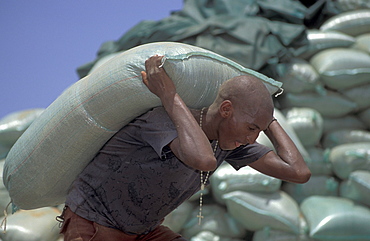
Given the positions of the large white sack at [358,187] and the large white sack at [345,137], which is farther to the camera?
the large white sack at [345,137]

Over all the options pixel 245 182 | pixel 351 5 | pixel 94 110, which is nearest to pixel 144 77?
pixel 94 110

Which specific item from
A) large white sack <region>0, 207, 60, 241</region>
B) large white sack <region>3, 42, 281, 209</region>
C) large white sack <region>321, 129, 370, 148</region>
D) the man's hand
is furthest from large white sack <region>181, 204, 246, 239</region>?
the man's hand

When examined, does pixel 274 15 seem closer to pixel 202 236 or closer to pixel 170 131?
pixel 202 236

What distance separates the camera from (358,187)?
255 centimetres

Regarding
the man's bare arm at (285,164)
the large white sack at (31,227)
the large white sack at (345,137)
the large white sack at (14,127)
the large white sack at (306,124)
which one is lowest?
the large white sack at (345,137)

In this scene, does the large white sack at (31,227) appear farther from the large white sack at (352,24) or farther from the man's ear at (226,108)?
the large white sack at (352,24)

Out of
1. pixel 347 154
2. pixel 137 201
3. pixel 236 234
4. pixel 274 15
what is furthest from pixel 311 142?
pixel 137 201

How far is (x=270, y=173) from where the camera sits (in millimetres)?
1375

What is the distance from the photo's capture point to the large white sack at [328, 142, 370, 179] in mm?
2572

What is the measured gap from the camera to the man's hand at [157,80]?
46.5 inches

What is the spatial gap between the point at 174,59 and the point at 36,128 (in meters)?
0.43

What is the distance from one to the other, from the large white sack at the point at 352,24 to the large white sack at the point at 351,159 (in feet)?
2.66

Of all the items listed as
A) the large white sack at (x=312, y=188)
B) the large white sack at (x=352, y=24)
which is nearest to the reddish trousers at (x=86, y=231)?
the large white sack at (x=312, y=188)

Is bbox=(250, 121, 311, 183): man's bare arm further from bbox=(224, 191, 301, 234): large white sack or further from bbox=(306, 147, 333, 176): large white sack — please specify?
bbox=(306, 147, 333, 176): large white sack
